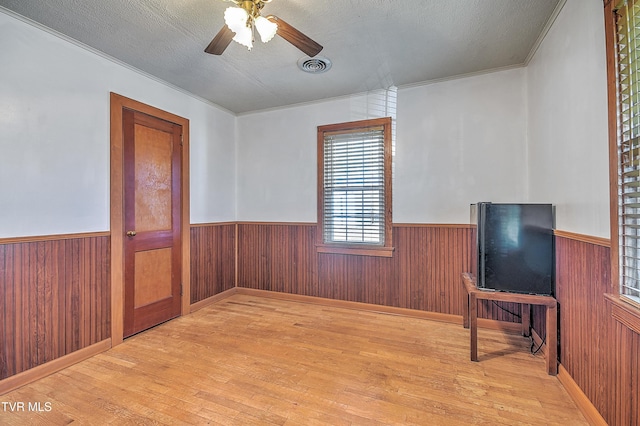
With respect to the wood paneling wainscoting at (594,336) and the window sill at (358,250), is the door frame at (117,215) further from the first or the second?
the wood paneling wainscoting at (594,336)

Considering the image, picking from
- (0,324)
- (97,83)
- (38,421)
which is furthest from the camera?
(97,83)

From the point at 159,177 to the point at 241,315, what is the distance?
1.78 m

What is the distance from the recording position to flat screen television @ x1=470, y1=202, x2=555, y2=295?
2254 millimetres

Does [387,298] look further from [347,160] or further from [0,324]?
[0,324]

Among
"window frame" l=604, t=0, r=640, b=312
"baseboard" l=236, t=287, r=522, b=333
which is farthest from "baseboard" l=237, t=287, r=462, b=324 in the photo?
"window frame" l=604, t=0, r=640, b=312

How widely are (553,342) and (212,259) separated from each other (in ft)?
11.8

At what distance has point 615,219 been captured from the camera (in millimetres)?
1440

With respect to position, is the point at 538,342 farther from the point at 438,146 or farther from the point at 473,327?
the point at 438,146

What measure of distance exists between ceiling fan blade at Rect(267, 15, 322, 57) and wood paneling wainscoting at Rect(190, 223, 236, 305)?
247 centimetres

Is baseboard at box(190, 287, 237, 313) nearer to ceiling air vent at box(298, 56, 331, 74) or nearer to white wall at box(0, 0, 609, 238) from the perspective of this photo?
white wall at box(0, 0, 609, 238)

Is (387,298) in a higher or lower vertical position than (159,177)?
lower

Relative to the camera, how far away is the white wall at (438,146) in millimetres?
2936

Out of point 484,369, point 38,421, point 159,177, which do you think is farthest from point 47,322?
point 484,369

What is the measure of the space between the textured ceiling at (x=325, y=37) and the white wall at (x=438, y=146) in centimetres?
24
